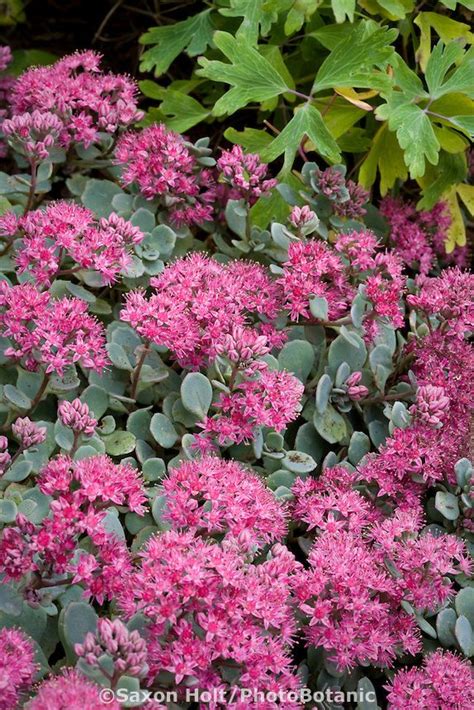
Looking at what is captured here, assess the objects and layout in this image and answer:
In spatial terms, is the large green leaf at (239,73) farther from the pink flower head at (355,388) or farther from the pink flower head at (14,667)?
the pink flower head at (14,667)

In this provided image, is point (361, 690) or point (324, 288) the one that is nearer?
point (361, 690)

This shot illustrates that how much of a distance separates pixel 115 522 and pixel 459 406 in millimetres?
819

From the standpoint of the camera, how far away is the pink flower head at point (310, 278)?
1.79 meters

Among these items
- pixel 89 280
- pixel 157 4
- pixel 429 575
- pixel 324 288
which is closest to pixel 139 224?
pixel 89 280

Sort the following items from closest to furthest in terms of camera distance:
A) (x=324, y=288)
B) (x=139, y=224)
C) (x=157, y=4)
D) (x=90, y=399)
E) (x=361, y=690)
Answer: (x=361, y=690)
(x=90, y=399)
(x=324, y=288)
(x=139, y=224)
(x=157, y=4)

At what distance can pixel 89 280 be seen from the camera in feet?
5.91

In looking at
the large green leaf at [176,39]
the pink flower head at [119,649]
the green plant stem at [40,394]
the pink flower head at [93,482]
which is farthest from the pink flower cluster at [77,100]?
the pink flower head at [119,649]

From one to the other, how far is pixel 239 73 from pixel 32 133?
541 mm

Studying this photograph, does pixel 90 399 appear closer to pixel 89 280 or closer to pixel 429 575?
pixel 89 280

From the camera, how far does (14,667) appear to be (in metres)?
1.25

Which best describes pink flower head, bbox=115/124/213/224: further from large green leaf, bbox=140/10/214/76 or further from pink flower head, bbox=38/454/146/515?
pink flower head, bbox=38/454/146/515

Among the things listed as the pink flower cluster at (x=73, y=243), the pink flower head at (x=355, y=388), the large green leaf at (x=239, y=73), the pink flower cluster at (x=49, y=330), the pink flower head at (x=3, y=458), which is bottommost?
the pink flower head at (x=355, y=388)

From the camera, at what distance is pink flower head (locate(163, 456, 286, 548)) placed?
142cm

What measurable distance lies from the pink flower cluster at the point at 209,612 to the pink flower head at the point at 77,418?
0.28 metres
